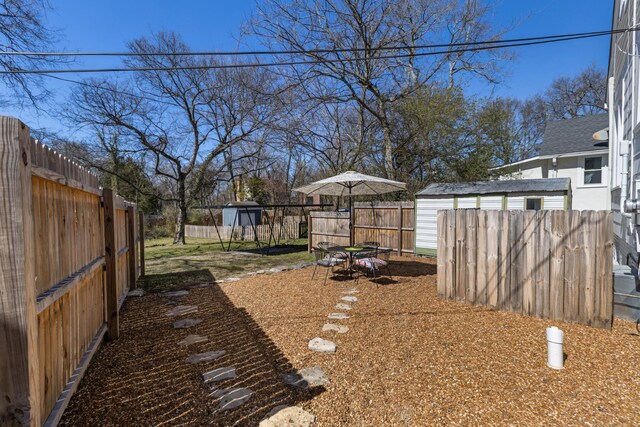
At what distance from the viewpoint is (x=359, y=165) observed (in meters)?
13.6

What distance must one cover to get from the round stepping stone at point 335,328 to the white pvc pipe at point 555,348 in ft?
6.58

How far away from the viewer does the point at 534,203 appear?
8.40 meters

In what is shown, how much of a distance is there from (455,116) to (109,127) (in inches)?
559

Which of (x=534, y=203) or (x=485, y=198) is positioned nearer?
(x=534, y=203)

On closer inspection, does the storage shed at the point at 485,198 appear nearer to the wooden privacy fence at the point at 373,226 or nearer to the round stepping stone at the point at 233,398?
the wooden privacy fence at the point at 373,226

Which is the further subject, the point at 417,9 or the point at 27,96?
the point at 417,9

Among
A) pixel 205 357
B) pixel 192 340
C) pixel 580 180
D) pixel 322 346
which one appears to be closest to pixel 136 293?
pixel 192 340

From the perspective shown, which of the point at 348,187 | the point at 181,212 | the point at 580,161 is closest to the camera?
the point at 348,187

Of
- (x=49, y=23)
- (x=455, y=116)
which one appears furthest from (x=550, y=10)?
(x=49, y=23)

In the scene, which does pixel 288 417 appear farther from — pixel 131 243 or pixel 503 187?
pixel 503 187

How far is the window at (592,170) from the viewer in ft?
41.2

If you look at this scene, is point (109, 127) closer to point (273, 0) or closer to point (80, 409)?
point (273, 0)

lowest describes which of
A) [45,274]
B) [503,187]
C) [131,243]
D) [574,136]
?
[131,243]

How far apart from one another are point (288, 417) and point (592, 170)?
50.0 feet
